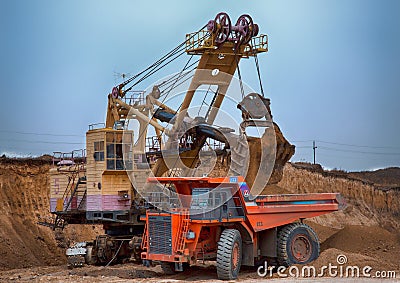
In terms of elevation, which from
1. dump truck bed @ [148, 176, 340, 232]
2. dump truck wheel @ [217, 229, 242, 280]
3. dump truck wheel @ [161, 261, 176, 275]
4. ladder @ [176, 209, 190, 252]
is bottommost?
dump truck wheel @ [161, 261, 176, 275]

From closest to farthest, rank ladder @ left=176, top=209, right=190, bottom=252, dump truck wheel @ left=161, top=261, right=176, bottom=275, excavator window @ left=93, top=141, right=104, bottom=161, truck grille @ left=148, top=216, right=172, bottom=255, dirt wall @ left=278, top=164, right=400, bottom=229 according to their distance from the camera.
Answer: ladder @ left=176, top=209, right=190, bottom=252
truck grille @ left=148, top=216, right=172, bottom=255
dump truck wheel @ left=161, top=261, right=176, bottom=275
excavator window @ left=93, top=141, right=104, bottom=161
dirt wall @ left=278, top=164, right=400, bottom=229

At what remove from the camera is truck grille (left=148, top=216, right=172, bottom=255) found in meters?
17.8

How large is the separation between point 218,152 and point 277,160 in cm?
340

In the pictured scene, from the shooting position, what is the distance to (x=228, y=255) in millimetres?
17531

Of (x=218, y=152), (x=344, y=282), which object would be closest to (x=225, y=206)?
(x=344, y=282)

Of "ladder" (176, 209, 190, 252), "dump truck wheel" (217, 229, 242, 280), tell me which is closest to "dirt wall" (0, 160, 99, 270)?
"ladder" (176, 209, 190, 252)

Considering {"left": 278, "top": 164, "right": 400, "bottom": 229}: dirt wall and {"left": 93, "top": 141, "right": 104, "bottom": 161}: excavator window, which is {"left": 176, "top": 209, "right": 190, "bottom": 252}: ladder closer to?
{"left": 93, "top": 141, "right": 104, "bottom": 161}: excavator window

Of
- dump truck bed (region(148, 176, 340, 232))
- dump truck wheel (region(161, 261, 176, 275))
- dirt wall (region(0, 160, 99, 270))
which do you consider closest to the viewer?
dump truck bed (region(148, 176, 340, 232))

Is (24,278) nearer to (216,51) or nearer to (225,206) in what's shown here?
(225,206)

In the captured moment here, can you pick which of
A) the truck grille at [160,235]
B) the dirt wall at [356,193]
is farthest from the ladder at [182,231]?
the dirt wall at [356,193]

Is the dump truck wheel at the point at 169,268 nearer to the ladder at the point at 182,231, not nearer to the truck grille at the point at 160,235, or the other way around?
the truck grille at the point at 160,235

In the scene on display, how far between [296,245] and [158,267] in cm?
449

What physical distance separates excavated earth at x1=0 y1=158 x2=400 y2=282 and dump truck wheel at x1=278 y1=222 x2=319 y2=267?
0.42 m

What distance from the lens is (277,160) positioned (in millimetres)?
22391
